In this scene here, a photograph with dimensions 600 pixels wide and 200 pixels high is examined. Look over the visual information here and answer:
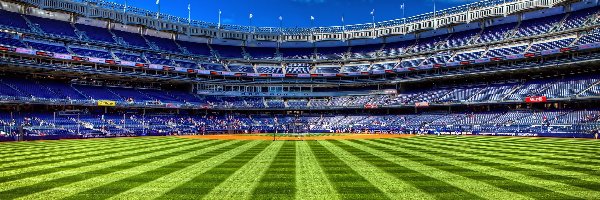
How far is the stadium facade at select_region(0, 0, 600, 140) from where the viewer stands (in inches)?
2151

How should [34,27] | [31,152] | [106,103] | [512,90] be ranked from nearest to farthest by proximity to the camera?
1. [31,152]
2. [512,90]
3. [106,103]
4. [34,27]

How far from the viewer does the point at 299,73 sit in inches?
3253

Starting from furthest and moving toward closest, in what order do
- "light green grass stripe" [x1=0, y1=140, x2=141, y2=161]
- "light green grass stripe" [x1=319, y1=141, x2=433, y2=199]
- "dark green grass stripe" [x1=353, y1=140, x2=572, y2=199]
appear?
"light green grass stripe" [x1=0, y1=140, x2=141, y2=161] < "dark green grass stripe" [x1=353, y1=140, x2=572, y2=199] < "light green grass stripe" [x1=319, y1=141, x2=433, y2=199]

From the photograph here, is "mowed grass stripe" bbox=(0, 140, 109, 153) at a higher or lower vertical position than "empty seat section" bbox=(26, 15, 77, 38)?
lower

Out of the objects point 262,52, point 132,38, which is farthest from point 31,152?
point 262,52

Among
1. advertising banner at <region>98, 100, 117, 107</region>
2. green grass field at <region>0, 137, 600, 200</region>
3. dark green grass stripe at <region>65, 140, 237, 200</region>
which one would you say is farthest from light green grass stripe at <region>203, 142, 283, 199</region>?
advertising banner at <region>98, 100, 117, 107</region>

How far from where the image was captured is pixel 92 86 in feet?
219

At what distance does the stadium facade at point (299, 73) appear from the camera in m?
54.6

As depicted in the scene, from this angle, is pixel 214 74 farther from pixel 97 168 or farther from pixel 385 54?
pixel 97 168

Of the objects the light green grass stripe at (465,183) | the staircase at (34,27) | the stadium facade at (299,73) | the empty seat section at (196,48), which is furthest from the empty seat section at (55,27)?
the light green grass stripe at (465,183)

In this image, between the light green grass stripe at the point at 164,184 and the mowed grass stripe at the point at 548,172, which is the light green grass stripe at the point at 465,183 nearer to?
the mowed grass stripe at the point at 548,172

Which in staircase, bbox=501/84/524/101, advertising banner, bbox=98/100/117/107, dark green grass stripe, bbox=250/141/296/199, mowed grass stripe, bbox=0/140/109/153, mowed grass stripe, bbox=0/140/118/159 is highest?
staircase, bbox=501/84/524/101

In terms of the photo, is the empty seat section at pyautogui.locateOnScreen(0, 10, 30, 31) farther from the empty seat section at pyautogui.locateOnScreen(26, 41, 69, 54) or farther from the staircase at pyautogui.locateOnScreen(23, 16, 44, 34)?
the empty seat section at pyautogui.locateOnScreen(26, 41, 69, 54)

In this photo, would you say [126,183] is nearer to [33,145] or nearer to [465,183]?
[465,183]
